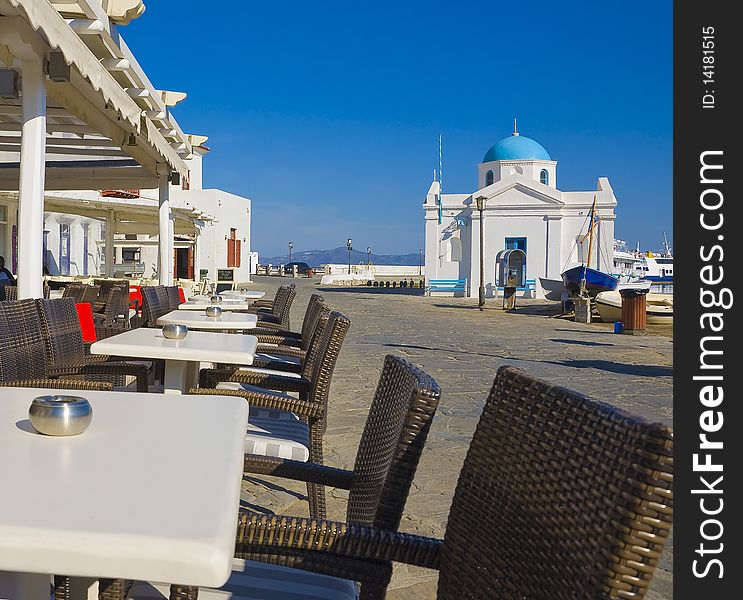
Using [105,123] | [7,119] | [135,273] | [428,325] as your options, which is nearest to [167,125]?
[105,123]

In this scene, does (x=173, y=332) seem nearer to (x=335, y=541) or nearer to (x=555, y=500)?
(x=335, y=541)

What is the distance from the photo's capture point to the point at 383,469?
1967mm

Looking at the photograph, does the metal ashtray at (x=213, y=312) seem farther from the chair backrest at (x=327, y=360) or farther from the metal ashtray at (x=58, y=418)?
the metal ashtray at (x=58, y=418)

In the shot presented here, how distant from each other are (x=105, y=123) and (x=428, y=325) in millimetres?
10825

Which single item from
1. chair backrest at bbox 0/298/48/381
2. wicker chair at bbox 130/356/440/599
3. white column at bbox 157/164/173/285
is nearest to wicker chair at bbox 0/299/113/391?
chair backrest at bbox 0/298/48/381

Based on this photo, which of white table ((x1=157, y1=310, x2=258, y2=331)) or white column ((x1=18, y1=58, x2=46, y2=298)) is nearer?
white table ((x1=157, y1=310, x2=258, y2=331))

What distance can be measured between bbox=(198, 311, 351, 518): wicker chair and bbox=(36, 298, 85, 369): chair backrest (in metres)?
0.87

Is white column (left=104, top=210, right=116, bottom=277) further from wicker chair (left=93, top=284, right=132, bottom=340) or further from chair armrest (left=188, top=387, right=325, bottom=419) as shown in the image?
chair armrest (left=188, top=387, right=325, bottom=419)

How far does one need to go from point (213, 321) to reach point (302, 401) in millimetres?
2100

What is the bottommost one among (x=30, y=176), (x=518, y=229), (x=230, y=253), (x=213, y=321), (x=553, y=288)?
(x=213, y=321)

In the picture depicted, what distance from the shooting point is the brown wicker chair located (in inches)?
40.2

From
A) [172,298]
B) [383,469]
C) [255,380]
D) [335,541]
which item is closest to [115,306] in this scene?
[172,298]

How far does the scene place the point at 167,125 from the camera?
27.6 feet

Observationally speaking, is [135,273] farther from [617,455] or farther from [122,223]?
[617,455]
